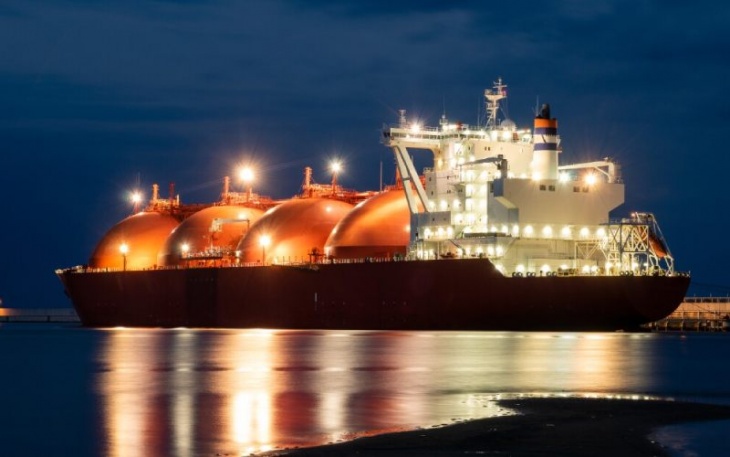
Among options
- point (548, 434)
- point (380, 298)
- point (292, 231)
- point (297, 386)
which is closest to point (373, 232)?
point (380, 298)

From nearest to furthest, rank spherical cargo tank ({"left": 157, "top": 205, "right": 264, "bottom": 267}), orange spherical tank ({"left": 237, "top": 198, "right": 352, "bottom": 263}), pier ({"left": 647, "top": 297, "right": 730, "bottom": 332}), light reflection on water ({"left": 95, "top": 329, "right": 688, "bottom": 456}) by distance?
light reflection on water ({"left": 95, "top": 329, "right": 688, "bottom": 456})
orange spherical tank ({"left": 237, "top": 198, "right": 352, "bottom": 263})
pier ({"left": 647, "top": 297, "right": 730, "bottom": 332})
spherical cargo tank ({"left": 157, "top": 205, "right": 264, "bottom": 267})

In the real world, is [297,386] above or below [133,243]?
below

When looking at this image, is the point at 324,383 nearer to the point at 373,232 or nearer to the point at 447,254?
the point at 447,254

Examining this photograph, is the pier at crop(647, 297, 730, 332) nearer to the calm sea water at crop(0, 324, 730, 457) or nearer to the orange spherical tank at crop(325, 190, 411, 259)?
the orange spherical tank at crop(325, 190, 411, 259)

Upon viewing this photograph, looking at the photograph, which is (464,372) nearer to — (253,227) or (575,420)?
(575,420)

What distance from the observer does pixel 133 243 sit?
8681 centimetres

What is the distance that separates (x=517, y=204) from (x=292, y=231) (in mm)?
17953

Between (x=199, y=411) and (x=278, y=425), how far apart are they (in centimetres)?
288

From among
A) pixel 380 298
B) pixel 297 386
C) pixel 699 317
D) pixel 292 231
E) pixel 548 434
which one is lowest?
pixel 548 434

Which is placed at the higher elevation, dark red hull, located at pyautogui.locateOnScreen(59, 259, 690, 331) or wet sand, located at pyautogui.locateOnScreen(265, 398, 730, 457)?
dark red hull, located at pyautogui.locateOnScreen(59, 259, 690, 331)

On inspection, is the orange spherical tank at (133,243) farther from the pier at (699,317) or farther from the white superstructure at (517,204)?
the pier at (699,317)

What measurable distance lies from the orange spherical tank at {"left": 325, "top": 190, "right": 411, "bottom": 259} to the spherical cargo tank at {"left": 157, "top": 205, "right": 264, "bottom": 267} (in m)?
12.8

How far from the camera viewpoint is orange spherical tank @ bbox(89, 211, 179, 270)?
86062 mm

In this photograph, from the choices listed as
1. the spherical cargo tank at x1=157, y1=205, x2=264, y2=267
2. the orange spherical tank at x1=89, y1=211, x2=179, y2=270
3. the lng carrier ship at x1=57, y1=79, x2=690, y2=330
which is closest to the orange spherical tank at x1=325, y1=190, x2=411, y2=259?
the lng carrier ship at x1=57, y1=79, x2=690, y2=330
